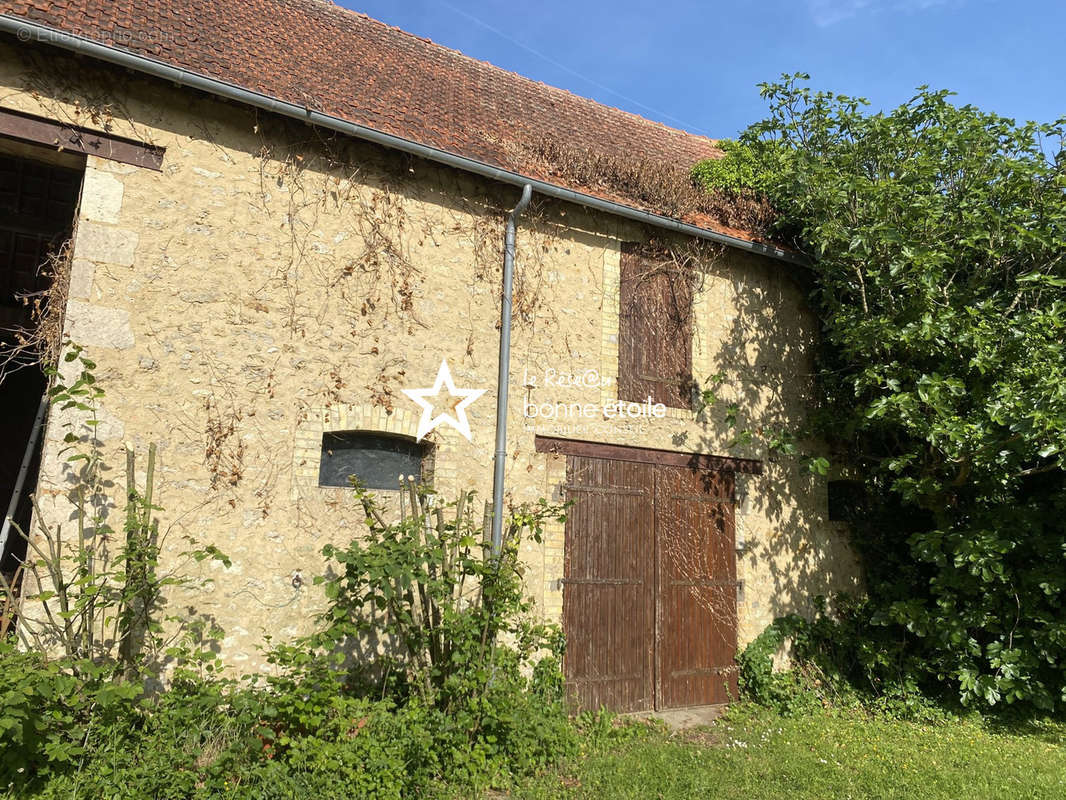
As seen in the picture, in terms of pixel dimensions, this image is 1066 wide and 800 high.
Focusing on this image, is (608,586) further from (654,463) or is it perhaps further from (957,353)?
(957,353)

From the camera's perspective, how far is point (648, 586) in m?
6.83

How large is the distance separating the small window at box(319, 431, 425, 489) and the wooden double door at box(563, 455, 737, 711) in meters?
1.53

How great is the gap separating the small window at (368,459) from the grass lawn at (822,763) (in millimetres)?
2578

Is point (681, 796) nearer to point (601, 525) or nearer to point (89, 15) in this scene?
point (601, 525)

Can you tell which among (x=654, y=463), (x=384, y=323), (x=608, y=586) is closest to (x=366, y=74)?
(x=384, y=323)

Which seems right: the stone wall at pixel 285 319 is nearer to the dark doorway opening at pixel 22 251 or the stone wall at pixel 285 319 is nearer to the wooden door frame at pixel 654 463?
the wooden door frame at pixel 654 463

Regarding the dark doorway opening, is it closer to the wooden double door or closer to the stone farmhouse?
the stone farmhouse

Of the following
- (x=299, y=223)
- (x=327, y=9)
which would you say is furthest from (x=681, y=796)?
(x=327, y=9)

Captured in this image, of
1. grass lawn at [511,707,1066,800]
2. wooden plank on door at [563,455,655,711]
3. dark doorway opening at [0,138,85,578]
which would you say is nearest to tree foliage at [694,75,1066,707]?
grass lawn at [511,707,1066,800]

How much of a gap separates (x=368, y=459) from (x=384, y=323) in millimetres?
1158

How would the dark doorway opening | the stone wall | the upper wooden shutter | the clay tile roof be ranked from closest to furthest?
1. the stone wall
2. the clay tile roof
3. the upper wooden shutter
4. the dark doorway opening

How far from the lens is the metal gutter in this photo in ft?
15.9

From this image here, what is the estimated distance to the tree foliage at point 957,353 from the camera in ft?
21.0

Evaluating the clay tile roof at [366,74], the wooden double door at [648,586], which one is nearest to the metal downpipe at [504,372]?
the clay tile roof at [366,74]
